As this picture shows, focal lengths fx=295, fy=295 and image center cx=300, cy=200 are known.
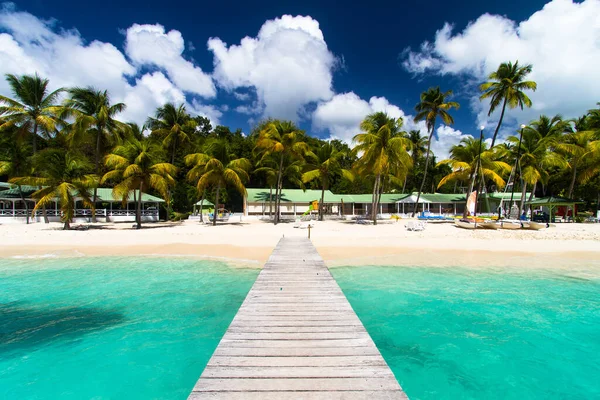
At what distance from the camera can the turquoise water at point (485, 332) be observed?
479cm

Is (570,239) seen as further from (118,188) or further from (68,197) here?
(68,197)

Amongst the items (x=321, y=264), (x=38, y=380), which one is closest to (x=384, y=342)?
(x=321, y=264)

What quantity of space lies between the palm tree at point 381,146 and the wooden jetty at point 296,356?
21.7m

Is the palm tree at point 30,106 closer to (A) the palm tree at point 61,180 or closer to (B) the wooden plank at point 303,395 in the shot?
(A) the palm tree at point 61,180

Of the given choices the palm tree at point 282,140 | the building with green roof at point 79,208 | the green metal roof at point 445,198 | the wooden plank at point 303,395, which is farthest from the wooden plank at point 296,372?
the green metal roof at point 445,198

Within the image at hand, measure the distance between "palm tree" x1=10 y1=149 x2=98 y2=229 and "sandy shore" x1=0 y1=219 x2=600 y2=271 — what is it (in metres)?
2.53

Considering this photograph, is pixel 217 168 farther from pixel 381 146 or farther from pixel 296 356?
pixel 296 356

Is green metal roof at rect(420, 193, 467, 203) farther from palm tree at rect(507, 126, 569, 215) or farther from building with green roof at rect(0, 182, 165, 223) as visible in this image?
building with green roof at rect(0, 182, 165, 223)

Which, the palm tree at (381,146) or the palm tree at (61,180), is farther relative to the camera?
the palm tree at (381,146)

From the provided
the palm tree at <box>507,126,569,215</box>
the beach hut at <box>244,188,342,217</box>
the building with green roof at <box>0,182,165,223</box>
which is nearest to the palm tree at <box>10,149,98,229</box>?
the building with green roof at <box>0,182,165,223</box>

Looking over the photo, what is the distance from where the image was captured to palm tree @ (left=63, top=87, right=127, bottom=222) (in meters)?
26.7

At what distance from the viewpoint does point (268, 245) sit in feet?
50.9

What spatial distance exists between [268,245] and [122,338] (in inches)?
381

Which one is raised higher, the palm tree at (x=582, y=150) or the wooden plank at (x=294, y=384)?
the palm tree at (x=582, y=150)
